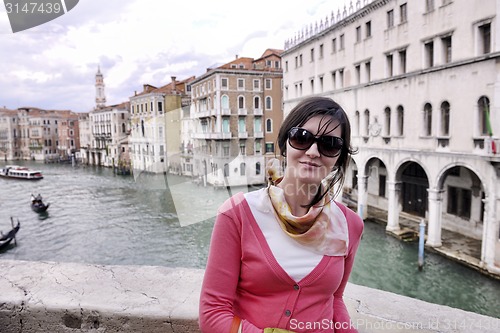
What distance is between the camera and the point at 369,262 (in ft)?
34.6

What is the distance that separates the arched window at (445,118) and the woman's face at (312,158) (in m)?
10.6

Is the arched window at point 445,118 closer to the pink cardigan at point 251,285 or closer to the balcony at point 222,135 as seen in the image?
the pink cardigan at point 251,285

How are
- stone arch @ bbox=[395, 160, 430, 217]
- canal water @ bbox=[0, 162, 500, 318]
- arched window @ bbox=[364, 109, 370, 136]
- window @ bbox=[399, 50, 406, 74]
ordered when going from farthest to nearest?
stone arch @ bbox=[395, 160, 430, 217] < arched window @ bbox=[364, 109, 370, 136] < window @ bbox=[399, 50, 406, 74] < canal water @ bbox=[0, 162, 500, 318]

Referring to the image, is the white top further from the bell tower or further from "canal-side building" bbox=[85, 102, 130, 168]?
the bell tower

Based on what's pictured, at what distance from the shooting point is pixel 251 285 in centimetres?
103

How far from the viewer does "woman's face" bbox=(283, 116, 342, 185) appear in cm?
112

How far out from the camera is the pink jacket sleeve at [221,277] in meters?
1.00

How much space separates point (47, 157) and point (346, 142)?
2597 inches

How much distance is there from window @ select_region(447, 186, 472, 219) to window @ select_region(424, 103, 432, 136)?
267cm

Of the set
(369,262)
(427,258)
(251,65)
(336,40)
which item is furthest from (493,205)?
(251,65)

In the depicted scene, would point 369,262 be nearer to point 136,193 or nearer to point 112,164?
point 136,193

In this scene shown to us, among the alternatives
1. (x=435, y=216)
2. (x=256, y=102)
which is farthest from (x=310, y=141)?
(x=256, y=102)

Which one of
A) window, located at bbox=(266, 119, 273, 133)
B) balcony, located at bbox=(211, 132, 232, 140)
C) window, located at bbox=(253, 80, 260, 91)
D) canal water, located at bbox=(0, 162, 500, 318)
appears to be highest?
window, located at bbox=(253, 80, 260, 91)

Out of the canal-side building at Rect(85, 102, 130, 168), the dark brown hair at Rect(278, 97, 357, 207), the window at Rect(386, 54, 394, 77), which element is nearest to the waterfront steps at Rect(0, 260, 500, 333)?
the dark brown hair at Rect(278, 97, 357, 207)
